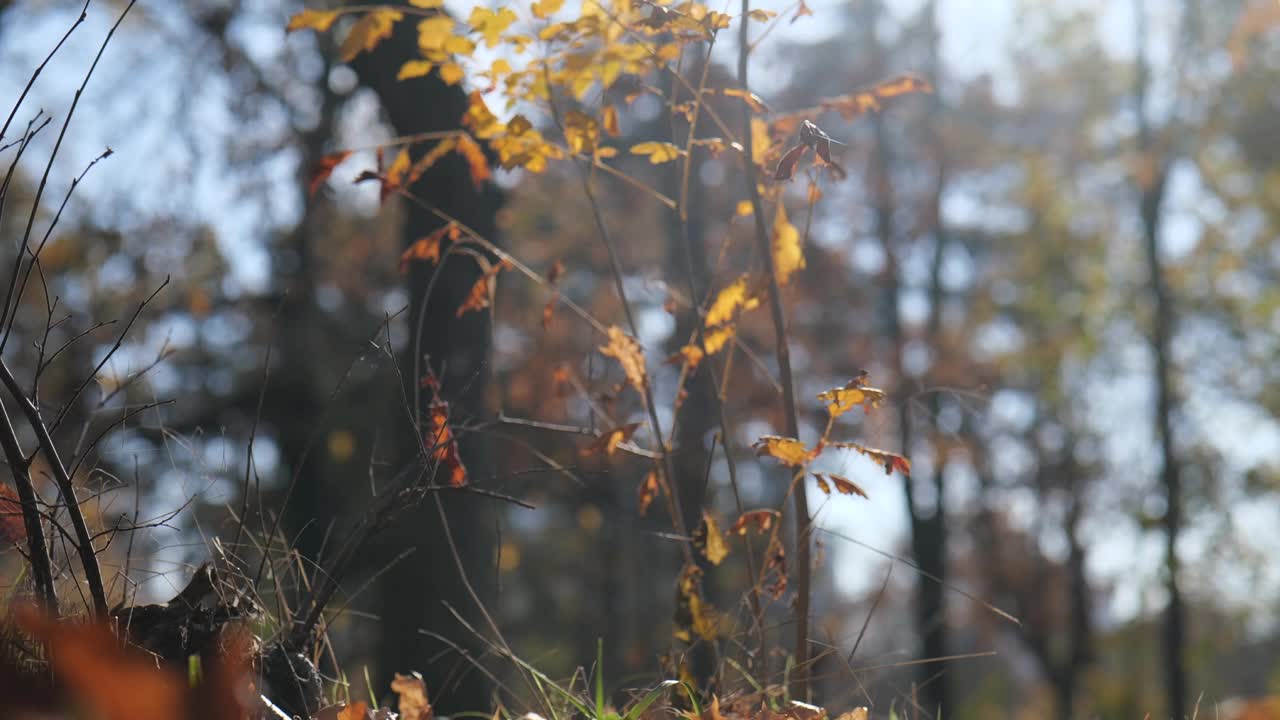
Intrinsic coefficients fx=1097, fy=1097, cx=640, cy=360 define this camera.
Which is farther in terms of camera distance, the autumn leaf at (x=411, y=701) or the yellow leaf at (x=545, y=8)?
the yellow leaf at (x=545, y=8)

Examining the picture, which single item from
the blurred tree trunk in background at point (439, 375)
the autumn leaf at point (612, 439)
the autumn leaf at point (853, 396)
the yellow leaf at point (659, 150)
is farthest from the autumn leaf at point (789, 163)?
the blurred tree trunk in background at point (439, 375)

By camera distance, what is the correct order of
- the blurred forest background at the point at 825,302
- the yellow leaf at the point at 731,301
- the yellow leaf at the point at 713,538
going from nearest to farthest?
the yellow leaf at the point at 713,538 → the yellow leaf at the point at 731,301 → the blurred forest background at the point at 825,302

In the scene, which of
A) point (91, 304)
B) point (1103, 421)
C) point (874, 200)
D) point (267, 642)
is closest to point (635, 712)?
point (267, 642)

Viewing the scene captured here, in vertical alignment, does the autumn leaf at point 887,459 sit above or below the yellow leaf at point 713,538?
above

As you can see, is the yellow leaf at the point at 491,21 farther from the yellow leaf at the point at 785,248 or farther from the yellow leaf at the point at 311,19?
the yellow leaf at the point at 785,248

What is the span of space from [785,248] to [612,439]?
0.67 metres

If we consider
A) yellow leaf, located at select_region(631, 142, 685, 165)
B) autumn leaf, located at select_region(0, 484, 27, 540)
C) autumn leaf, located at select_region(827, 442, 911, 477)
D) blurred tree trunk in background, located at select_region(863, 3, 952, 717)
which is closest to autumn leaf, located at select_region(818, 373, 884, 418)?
autumn leaf, located at select_region(827, 442, 911, 477)

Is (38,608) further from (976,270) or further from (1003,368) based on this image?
(976,270)

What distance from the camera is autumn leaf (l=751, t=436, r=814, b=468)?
229 cm

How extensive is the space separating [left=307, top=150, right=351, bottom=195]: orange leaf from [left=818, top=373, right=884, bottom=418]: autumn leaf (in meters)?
1.47

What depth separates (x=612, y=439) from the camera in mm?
2629

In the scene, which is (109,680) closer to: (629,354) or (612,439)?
(612,439)

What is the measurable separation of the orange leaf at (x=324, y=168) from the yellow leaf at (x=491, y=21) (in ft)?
2.00

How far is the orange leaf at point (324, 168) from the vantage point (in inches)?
116
